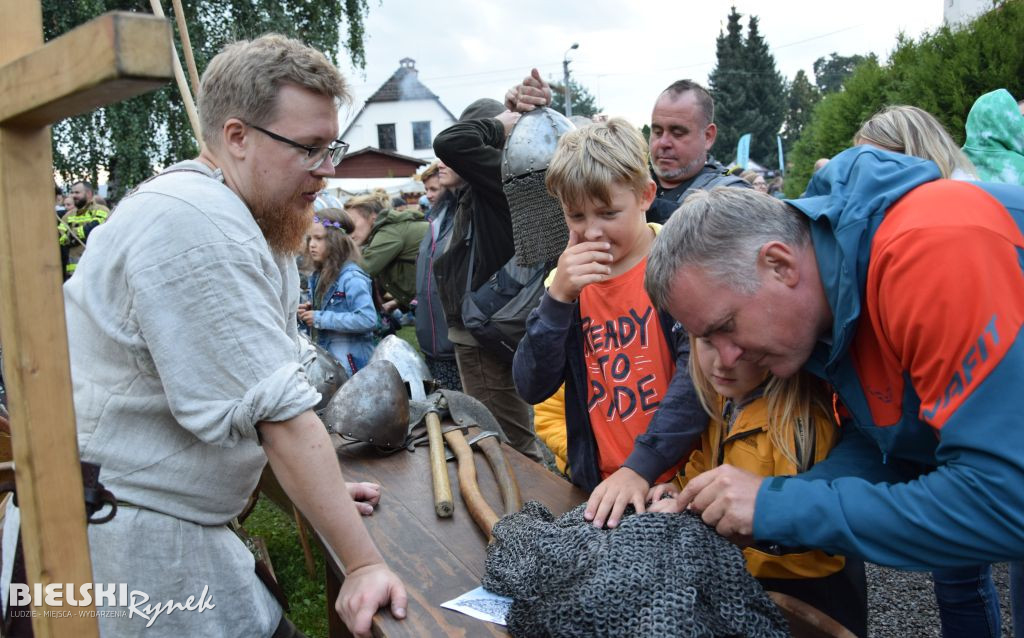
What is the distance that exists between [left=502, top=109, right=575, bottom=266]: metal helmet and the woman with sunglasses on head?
227 cm

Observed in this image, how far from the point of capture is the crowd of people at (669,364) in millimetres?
1208

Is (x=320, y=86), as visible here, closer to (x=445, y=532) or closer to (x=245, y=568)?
(x=245, y=568)

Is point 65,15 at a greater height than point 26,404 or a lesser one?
greater

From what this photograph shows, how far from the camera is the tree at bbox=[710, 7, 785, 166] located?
1753 inches

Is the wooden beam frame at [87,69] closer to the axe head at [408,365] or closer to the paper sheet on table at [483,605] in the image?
the paper sheet on table at [483,605]

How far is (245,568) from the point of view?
69.5 inches

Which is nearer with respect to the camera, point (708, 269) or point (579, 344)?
point (708, 269)

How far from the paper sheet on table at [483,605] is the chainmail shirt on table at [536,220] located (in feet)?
5.12

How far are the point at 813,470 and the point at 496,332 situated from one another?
2.29m

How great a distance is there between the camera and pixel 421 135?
2175 inches

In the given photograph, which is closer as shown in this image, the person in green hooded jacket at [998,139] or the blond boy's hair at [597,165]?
the blond boy's hair at [597,165]

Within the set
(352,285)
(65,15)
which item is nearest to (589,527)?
(352,285)

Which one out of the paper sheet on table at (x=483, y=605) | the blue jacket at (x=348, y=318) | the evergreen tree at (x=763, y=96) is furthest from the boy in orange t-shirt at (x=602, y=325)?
the evergreen tree at (x=763, y=96)

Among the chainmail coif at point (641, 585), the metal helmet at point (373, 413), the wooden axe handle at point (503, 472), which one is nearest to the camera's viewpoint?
the chainmail coif at point (641, 585)
